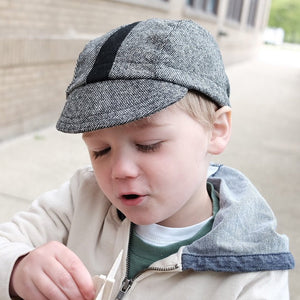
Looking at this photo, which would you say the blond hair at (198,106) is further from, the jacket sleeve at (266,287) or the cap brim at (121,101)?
the jacket sleeve at (266,287)

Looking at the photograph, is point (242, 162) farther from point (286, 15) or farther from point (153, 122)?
point (286, 15)

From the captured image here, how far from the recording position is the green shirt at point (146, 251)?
143 centimetres

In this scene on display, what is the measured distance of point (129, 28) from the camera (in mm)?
1324

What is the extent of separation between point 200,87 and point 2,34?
3517 millimetres

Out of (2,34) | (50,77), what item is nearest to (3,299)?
(2,34)

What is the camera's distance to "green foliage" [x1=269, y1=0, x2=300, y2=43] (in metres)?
52.8

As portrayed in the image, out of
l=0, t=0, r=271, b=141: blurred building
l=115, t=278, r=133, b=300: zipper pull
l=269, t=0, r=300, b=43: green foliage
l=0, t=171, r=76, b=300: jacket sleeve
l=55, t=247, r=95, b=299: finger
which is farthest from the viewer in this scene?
l=269, t=0, r=300, b=43: green foliage

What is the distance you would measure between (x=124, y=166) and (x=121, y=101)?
0.17 metres

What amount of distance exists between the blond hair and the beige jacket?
15.0 inches

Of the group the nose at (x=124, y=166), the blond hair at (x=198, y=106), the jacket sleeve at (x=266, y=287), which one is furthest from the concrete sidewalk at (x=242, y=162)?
the nose at (x=124, y=166)

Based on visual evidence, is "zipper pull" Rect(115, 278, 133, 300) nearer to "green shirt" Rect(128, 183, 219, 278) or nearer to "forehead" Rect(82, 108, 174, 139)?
"green shirt" Rect(128, 183, 219, 278)

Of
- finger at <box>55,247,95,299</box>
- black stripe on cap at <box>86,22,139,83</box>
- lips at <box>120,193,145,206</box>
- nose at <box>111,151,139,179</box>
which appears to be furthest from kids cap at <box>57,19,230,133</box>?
finger at <box>55,247,95,299</box>

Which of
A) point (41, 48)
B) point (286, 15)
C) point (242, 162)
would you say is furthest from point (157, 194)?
point (286, 15)

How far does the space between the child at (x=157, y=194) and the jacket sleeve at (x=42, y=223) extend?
0.01 metres
